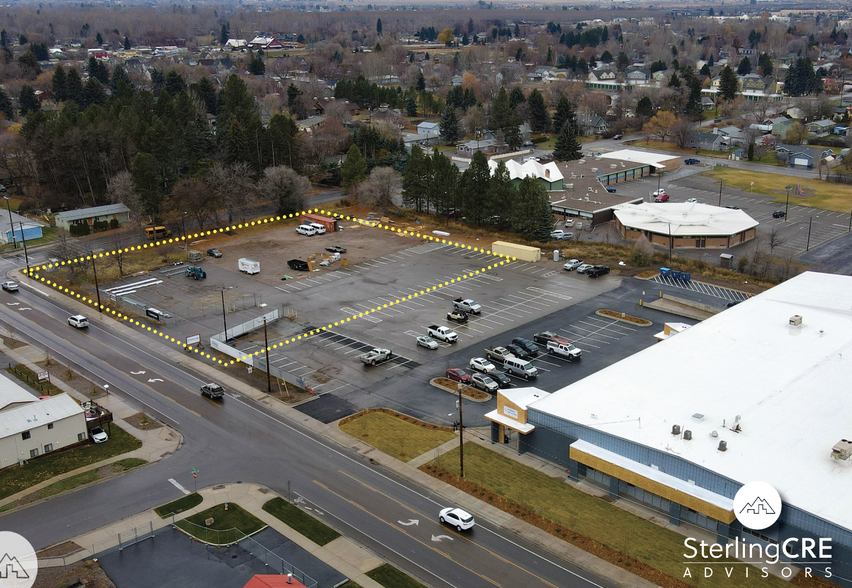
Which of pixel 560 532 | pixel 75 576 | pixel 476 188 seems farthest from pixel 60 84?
pixel 560 532

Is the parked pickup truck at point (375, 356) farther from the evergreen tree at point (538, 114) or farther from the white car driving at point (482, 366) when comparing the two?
the evergreen tree at point (538, 114)

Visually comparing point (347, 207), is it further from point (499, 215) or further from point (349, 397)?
point (349, 397)

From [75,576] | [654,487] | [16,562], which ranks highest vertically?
[654,487]

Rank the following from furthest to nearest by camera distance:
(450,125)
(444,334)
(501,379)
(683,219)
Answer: (450,125)
(683,219)
(444,334)
(501,379)

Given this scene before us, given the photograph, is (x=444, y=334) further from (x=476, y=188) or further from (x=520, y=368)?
(x=476, y=188)

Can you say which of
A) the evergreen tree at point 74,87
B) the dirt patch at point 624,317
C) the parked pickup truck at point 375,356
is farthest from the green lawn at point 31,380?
the evergreen tree at point 74,87

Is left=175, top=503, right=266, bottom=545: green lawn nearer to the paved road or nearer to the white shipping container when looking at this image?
the paved road

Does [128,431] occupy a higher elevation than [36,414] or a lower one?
lower

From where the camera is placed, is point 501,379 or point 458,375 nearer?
point 501,379
